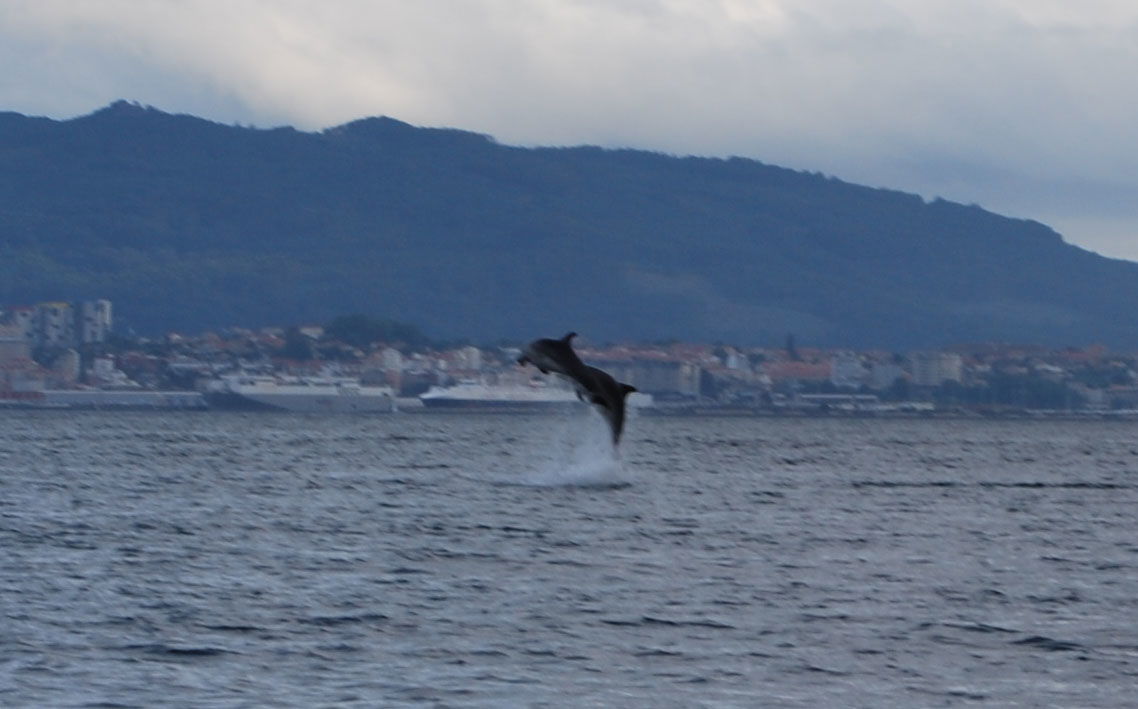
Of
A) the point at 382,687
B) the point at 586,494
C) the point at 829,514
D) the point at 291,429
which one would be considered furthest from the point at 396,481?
the point at 291,429

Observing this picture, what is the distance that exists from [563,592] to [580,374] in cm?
1769

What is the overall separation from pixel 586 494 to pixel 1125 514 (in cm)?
1460

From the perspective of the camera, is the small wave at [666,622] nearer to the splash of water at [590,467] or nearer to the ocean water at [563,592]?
the ocean water at [563,592]

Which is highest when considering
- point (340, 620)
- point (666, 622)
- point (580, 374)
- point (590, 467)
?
point (580, 374)

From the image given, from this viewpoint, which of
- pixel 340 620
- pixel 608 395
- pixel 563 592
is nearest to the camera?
pixel 340 620

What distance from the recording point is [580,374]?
5434 cm

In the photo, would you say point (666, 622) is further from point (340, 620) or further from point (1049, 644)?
point (1049, 644)

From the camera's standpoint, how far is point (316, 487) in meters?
68.2

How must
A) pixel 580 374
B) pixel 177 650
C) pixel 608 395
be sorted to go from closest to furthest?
pixel 177 650 < pixel 580 374 < pixel 608 395

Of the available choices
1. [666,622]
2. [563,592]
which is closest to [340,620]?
[666,622]

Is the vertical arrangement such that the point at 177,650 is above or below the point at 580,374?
below

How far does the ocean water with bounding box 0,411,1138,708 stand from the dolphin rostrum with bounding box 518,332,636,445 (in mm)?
2592

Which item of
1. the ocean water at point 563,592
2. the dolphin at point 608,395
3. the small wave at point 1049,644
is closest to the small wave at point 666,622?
the ocean water at point 563,592

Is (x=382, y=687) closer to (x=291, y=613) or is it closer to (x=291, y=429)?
(x=291, y=613)
